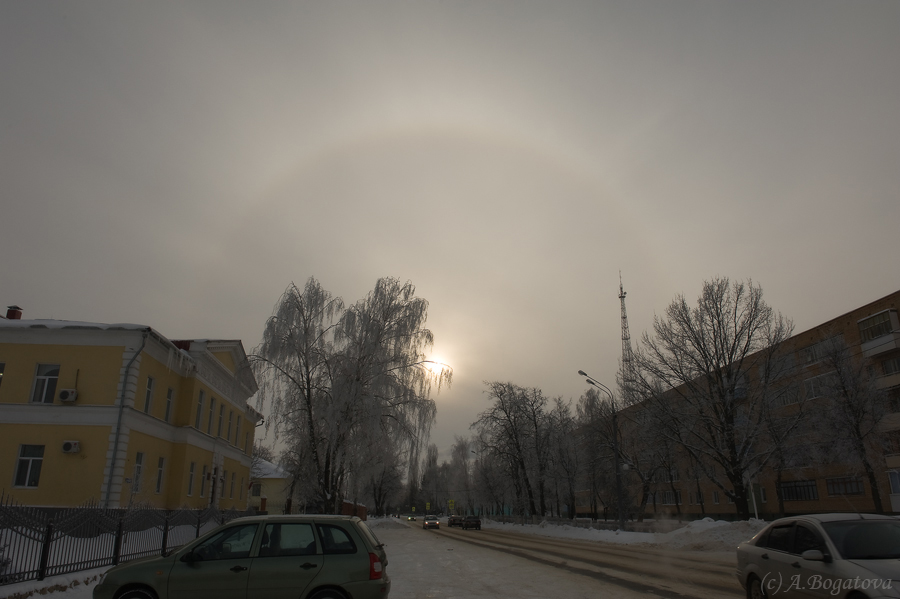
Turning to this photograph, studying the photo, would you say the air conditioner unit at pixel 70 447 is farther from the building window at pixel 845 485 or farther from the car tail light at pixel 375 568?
the building window at pixel 845 485

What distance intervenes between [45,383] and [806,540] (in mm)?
26707

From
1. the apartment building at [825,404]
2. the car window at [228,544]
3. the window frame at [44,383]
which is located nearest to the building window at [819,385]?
the apartment building at [825,404]

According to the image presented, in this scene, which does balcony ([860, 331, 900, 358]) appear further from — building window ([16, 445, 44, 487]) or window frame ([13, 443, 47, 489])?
building window ([16, 445, 44, 487])

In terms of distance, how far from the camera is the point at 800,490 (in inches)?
1854

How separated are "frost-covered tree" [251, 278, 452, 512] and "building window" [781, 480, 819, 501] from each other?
36.6 metres

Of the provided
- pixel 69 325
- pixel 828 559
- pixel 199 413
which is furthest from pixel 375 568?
pixel 199 413

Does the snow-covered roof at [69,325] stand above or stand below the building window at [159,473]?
above

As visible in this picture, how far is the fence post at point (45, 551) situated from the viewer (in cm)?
1025

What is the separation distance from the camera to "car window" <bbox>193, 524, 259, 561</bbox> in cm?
800

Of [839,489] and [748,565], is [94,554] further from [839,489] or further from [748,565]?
[839,489]

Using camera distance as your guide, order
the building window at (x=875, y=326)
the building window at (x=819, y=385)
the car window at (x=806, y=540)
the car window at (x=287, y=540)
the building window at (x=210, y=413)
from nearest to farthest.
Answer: the car window at (x=806, y=540), the car window at (x=287, y=540), the building window at (x=210, y=413), the building window at (x=819, y=385), the building window at (x=875, y=326)

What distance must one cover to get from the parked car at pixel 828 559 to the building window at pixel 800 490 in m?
46.2

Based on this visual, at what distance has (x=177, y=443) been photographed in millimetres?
28359

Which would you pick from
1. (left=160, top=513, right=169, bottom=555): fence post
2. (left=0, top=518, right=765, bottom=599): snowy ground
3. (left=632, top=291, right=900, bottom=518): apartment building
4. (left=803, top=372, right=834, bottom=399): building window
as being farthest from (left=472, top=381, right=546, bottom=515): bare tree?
(left=160, top=513, right=169, bottom=555): fence post
